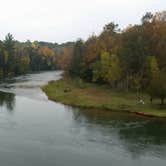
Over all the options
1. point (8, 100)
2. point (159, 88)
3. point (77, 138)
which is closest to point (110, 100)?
point (159, 88)

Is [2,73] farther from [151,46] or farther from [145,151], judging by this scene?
[145,151]

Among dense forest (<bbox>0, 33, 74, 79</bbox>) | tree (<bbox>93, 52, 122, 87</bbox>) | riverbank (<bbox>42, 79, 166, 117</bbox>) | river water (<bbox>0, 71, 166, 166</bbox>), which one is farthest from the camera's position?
dense forest (<bbox>0, 33, 74, 79</bbox>)

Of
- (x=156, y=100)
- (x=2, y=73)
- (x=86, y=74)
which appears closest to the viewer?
(x=156, y=100)

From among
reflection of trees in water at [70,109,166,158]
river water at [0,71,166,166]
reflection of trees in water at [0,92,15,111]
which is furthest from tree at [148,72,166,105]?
reflection of trees in water at [0,92,15,111]

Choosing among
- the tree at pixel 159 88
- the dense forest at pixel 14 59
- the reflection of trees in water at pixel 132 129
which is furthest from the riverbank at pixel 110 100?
the dense forest at pixel 14 59

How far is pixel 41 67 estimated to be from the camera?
193m

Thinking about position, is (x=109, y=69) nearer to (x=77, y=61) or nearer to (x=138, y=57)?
(x=138, y=57)

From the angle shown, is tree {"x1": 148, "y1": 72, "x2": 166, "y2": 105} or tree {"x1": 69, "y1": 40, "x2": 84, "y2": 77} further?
tree {"x1": 69, "y1": 40, "x2": 84, "y2": 77}

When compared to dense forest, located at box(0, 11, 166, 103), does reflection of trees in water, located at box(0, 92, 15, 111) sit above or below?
below

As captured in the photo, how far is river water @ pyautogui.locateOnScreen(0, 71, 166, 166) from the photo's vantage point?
3575 cm

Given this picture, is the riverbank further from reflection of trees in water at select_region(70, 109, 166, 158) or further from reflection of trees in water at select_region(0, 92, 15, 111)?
reflection of trees in water at select_region(0, 92, 15, 111)

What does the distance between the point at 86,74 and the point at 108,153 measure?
218 feet

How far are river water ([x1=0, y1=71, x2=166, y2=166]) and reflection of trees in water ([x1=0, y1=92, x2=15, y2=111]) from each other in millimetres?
1092

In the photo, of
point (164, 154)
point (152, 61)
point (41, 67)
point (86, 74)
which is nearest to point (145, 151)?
point (164, 154)
